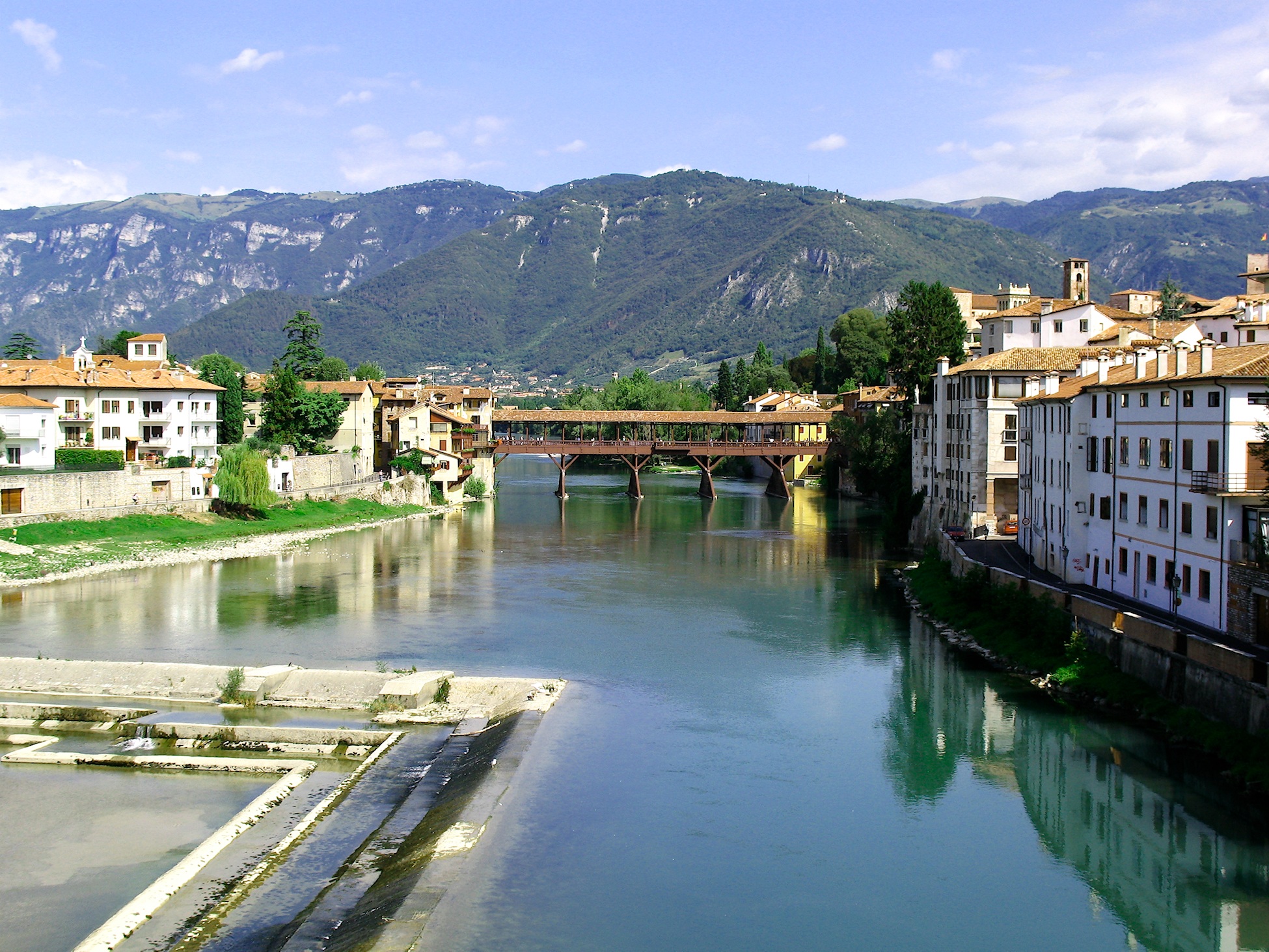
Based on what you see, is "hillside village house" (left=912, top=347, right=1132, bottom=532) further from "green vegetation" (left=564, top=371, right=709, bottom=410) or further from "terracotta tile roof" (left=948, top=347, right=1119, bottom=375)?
"green vegetation" (left=564, top=371, right=709, bottom=410)

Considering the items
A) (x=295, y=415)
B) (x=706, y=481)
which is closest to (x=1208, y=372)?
(x=295, y=415)

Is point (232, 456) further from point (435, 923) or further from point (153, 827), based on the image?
point (435, 923)

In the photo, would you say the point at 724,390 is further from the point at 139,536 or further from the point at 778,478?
the point at 139,536

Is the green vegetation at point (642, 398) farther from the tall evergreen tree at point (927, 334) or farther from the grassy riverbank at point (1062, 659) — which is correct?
the grassy riverbank at point (1062, 659)

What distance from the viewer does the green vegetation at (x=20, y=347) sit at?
266 ft

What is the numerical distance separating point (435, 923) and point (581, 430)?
238 ft

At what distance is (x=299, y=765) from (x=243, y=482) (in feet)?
114

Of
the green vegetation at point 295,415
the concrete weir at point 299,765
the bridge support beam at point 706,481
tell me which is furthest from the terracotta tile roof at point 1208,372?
the bridge support beam at point 706,481

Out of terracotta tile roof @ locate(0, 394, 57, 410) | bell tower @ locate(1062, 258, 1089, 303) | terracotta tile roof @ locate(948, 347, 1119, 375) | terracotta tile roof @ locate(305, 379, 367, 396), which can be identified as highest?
bell tower @ locate(1062, 258, 1089, 303)

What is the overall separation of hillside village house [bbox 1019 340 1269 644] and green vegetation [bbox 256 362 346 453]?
42.1 m

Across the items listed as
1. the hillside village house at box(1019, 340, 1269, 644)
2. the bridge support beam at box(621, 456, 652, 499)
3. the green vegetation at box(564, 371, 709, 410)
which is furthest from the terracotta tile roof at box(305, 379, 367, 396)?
the hillside village house at box(1019, 340, 1269, 644)

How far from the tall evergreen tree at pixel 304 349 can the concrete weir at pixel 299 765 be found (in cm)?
5797

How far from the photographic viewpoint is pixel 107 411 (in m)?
53.1

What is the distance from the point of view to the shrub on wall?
4675 cm
